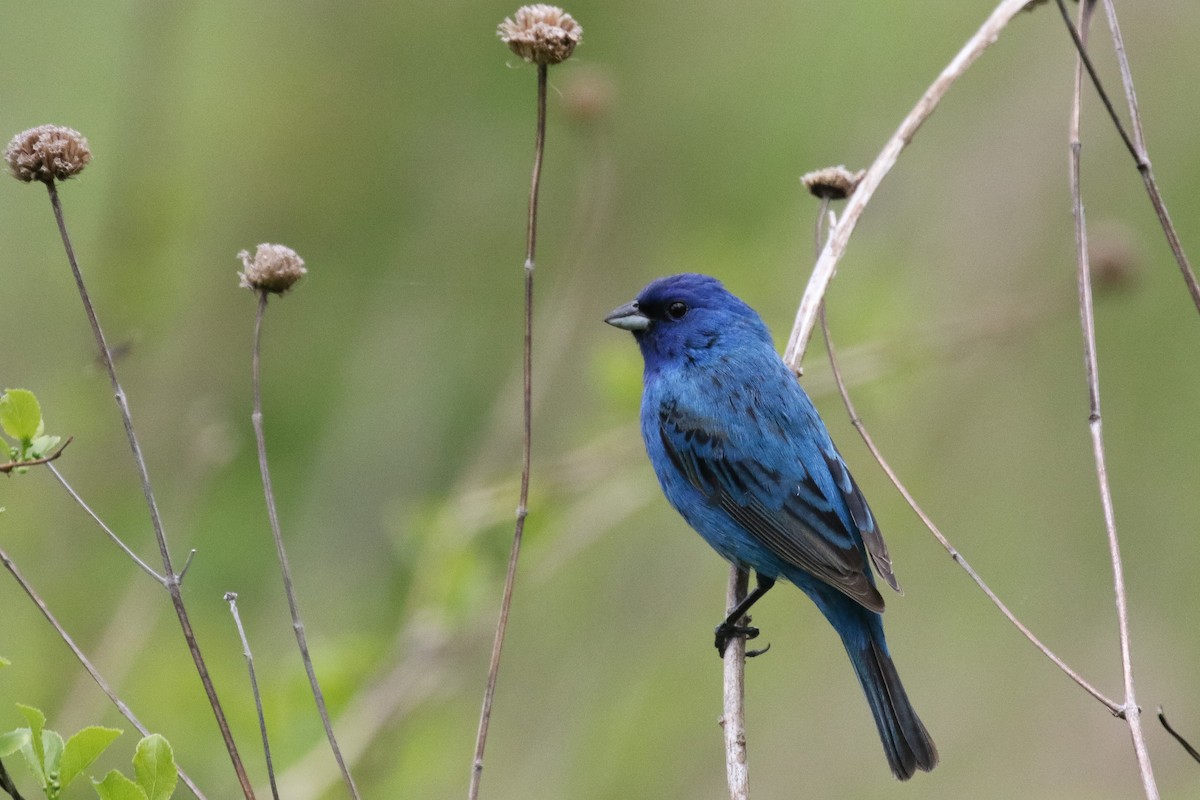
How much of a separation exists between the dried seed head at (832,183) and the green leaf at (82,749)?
2.31 m

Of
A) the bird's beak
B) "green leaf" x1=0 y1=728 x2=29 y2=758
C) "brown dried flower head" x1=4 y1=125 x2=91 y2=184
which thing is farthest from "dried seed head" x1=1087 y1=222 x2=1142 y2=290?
"green leaf" x1=0 y1=728 x2=29 y2=758

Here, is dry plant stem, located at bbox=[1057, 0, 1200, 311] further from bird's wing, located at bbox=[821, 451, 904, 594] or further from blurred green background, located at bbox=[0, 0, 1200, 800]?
blurred green background, located at bbox=[0, 0, 1200, 800]

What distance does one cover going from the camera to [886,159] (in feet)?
11.5

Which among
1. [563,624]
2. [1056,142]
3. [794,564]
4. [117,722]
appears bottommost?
[117,722]

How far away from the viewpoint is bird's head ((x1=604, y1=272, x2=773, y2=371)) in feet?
14.3

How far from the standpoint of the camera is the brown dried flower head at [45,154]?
→ 2.39m

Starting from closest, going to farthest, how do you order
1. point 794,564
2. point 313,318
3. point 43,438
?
point 43,438, point 794,564, point 313,318

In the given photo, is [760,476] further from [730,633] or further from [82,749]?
[82,749]

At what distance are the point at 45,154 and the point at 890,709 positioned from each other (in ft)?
8.63

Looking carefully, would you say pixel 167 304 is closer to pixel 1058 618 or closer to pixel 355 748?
pixel 355 748

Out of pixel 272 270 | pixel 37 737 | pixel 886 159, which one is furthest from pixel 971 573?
pixel 37 737

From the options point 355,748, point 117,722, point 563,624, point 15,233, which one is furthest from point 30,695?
point 15,233

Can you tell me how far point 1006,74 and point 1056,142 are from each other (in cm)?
46

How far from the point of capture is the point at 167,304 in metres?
4.65
